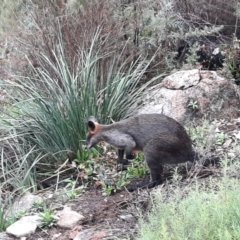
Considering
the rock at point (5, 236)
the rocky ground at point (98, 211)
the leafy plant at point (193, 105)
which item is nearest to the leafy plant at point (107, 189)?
the rocky ground at point (98, 211)

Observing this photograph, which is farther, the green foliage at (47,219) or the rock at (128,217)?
the green foliage at (47,219)

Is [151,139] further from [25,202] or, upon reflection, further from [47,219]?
[25,202]

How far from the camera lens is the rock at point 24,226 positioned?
5.45 metres

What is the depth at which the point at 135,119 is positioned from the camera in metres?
6.48

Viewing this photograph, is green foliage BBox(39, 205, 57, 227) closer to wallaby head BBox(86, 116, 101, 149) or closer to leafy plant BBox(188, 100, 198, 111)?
wallaby head BBox(86, 116, 101, 149)

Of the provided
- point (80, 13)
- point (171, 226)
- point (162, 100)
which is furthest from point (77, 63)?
point (171, 226)

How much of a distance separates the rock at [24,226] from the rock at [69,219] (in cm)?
22

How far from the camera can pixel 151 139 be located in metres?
6.12

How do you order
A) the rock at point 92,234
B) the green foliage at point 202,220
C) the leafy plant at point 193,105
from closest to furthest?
the green foliage at point 202,220, the rock at point 92,234, the leafy plant at point 193,105

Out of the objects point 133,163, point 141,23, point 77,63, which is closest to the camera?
point 133,163

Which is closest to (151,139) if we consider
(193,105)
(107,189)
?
(107,189)

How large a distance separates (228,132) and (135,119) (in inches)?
49.5

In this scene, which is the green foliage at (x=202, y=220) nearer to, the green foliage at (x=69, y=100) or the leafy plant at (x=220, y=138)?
the leafy plant at (x=220, y=138)

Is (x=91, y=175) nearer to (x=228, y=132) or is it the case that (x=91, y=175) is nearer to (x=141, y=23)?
(x=228, y=132)
